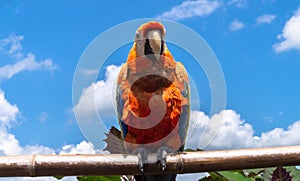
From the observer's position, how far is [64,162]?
1164 millimetres

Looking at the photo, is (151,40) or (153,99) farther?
(151,40)

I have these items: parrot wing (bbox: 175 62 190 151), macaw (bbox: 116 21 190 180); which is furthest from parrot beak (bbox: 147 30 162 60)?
parrot wing (bbox: 175 62 190 151)

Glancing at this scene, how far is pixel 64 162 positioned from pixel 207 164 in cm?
42

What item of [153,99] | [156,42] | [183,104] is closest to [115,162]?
[153,99]

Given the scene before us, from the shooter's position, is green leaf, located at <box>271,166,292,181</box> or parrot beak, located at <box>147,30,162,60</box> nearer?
green leaf, located at <box>271,166,292,181</box>

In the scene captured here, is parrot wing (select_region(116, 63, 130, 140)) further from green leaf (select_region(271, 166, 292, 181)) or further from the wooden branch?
green leaf (select_region(271, 166, 292, 181))

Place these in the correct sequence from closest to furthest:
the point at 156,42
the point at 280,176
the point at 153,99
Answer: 1. the point at 280,176
2. the point at 153,99
3. the point at 156,42

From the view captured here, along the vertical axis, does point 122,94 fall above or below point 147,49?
below

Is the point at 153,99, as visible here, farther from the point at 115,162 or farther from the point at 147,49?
the point at 115,162

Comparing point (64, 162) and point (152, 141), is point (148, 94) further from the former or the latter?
point (64, 162)

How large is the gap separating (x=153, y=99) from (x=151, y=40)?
27cm

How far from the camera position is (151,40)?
1706mm

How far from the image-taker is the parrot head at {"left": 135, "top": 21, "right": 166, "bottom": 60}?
1.70 meters

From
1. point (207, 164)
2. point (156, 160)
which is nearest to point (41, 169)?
point (156, 160)
